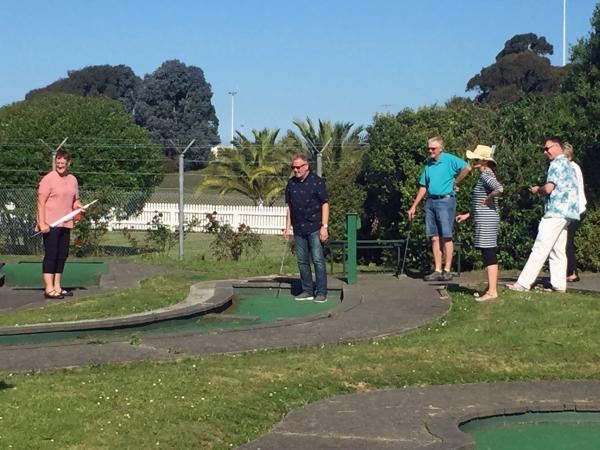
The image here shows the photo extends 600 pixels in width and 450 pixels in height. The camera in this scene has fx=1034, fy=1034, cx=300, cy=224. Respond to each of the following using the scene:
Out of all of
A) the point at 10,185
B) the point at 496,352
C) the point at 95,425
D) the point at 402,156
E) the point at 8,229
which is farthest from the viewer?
the point at 10,185

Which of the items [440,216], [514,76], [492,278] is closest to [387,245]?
[440,216]

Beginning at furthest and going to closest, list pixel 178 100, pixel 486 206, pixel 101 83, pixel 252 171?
1. pixel 101 83
2. pixel 178 100
3. pixel 252 171
4. pixel 486 206

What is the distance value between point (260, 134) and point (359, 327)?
37.4 meters

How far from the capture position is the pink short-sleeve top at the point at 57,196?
11500 mm

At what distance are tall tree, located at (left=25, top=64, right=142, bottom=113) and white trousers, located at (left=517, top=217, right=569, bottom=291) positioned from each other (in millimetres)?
85308

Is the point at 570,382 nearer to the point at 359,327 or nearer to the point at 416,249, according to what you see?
the point at 359,327

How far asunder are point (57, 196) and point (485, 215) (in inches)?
185

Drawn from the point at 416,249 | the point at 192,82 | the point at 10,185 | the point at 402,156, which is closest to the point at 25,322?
the point at 416,249

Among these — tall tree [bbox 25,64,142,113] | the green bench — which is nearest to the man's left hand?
the green bench

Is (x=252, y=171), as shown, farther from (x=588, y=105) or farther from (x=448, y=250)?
(x=448, y=250)

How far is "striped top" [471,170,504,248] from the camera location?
1083 cm

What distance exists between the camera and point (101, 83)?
98.8 m

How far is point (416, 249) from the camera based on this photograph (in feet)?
49.7

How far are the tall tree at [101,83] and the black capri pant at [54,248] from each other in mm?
83883
